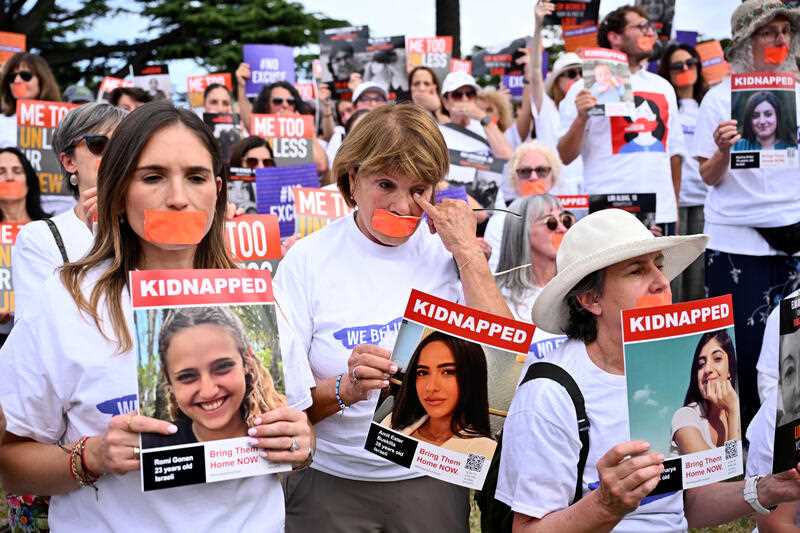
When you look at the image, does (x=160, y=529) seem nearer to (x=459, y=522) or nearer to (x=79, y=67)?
(x=459, y=522)

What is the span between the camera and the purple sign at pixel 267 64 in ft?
34.7

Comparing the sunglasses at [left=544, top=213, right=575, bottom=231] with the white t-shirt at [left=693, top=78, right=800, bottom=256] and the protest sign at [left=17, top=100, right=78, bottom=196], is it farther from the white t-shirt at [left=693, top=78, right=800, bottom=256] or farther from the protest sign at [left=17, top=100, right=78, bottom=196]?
the protest sign at [left=17, top=100, right=78, bottom=196]

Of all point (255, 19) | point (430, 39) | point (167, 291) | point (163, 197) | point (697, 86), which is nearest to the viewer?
point (167, 291)

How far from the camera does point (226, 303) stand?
7.51ft

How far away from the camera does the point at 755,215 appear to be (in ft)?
18.7

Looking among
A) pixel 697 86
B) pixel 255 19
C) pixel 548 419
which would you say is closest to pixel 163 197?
pixel 548 419

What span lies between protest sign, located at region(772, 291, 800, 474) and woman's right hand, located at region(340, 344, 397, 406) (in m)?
1.09

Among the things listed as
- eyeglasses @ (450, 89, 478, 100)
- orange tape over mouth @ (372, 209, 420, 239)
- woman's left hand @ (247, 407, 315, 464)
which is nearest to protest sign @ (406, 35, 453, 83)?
eyeglasses @ (450, 89, 478, 100)

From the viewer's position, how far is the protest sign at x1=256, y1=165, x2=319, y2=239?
606 centimetres

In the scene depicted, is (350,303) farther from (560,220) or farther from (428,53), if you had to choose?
(428,53)

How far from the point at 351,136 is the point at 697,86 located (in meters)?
6.60

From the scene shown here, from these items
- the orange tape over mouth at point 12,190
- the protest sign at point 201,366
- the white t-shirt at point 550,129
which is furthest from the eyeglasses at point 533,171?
the protest sign at point 201,366

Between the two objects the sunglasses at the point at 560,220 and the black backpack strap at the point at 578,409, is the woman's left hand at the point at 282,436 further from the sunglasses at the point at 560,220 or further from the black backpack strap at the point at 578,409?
the sunglasses at the point at 560,220

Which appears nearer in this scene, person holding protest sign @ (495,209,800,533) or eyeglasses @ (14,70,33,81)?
person holding protest sign @ (495,209,800,533)
